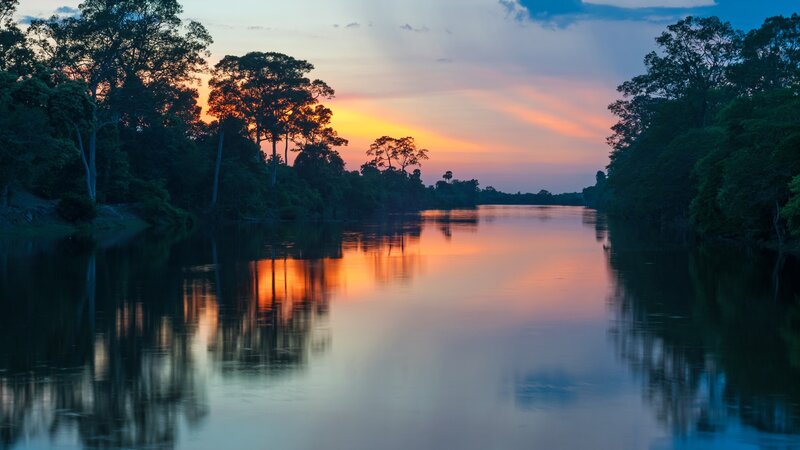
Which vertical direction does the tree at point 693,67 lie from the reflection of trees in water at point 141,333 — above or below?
above

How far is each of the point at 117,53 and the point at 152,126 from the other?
17.3 m

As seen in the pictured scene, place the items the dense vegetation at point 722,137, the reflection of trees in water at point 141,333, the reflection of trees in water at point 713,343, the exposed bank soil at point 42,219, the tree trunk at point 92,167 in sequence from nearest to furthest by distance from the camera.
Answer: the reflection of trees in water at point 141,333, the reflection of trees in water at point 713,343, the dense vegetation at point 722,137, the exposed bank soil at point 42,219, the tree trunk at point 92,167

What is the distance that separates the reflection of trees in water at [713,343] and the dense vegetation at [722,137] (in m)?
5.00

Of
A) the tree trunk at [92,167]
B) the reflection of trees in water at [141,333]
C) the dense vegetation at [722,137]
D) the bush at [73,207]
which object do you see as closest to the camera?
the reflection of trees in water at [141,333]

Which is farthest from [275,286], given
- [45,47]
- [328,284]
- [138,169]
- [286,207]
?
[286,207]

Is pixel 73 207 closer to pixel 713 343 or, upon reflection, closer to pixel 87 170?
pixel 87 170

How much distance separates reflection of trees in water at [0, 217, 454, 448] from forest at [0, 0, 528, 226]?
20492 millimetres

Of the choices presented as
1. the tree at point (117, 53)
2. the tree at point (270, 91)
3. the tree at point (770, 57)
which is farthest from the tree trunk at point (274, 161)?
the tree at point (770, 57)

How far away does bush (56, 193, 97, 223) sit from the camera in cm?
5716

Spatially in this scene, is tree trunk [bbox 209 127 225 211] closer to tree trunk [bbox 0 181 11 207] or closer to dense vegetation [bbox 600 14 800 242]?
tree trunk [bbox 0 181 11 207]

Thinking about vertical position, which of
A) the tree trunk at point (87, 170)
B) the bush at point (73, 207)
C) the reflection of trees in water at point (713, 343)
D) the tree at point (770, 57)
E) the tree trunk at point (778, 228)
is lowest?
the reflection of trees in water at point (713, 343)

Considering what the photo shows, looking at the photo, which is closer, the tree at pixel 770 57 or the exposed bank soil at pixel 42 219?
the exposed bank soil at pixel 42 219

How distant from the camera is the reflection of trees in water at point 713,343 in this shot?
11.2 metres

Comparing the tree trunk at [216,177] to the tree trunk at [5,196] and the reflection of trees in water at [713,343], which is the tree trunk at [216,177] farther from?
the reflection of trees in water at [713,343]
